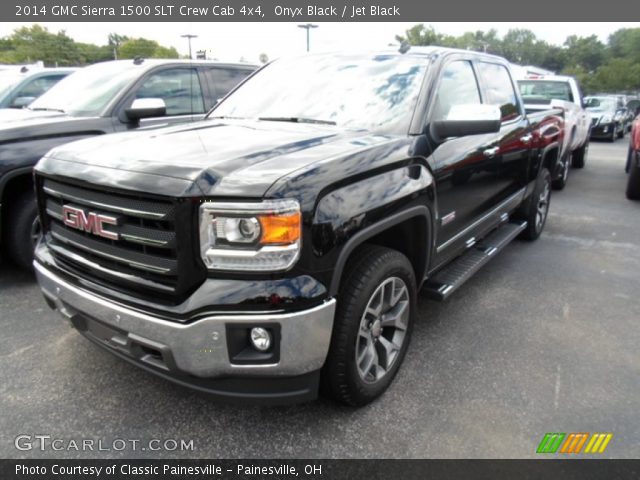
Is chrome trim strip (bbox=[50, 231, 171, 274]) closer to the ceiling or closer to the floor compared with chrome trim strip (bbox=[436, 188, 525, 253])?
closer to the ceiling

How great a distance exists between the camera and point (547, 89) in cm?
1088

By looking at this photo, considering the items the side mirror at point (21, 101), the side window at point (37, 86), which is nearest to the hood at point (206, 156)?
the side mirror at point (21, 101)

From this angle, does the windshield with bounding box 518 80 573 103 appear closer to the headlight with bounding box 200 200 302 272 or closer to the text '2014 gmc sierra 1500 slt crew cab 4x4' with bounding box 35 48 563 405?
the text '2014 gmc sierra 1500 slt crew cab 4x4' with bounding box 35 48 563 405

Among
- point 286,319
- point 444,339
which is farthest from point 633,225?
point 286,319

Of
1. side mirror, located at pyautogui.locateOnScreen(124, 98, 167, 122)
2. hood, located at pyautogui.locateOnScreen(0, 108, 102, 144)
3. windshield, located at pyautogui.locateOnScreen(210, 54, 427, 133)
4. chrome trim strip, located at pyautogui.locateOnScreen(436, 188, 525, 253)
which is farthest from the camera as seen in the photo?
side mirror, located at pyautogui.locateOnScreen(124, 98, 167, 122)

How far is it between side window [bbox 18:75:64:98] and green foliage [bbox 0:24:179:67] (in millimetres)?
59250

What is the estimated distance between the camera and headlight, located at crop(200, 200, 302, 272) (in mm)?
2008

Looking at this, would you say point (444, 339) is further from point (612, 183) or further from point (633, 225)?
point (612, 183)

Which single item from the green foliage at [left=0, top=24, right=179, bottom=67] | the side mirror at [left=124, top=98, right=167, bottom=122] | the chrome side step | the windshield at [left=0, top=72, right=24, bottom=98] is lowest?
the chrome side step

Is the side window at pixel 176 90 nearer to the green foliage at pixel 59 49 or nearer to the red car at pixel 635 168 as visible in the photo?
the red car at pixel 635 168

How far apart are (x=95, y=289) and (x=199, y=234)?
0.71 metres

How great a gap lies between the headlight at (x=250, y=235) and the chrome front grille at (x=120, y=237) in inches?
3.8

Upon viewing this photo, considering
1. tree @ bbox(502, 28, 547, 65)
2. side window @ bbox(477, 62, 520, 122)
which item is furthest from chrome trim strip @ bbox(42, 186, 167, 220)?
tree @ bbox(502, 28, 547, 65)

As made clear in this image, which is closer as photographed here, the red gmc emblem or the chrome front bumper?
the chrome front bumper
